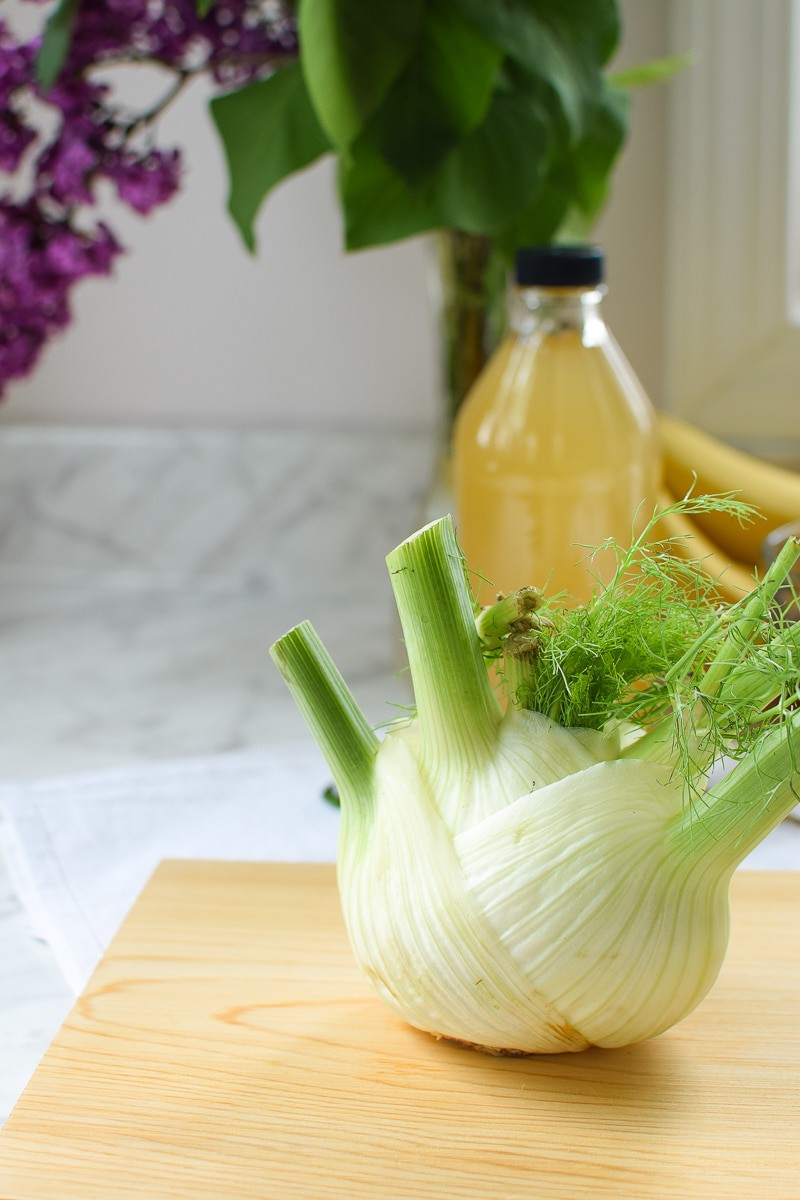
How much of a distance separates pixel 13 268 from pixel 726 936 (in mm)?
549

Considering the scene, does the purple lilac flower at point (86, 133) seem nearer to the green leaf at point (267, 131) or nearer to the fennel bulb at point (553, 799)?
the green leaf at point (267, 131)

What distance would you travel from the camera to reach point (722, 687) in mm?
377

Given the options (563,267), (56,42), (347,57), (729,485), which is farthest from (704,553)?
(56,42)

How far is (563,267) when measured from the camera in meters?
0.62

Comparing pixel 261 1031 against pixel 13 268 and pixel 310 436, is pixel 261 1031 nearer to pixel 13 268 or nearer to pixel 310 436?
pixel 13 268

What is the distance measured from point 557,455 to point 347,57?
8.6 inches

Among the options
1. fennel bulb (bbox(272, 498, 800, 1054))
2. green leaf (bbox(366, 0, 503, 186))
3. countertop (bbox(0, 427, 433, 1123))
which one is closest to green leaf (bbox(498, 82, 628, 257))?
green leaf (bbox(366, 0, 503, 186))

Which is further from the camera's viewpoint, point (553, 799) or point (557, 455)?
point (557, 455)

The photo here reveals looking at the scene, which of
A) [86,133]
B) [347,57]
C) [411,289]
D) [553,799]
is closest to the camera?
[553,799]

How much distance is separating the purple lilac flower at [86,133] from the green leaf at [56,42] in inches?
0.7

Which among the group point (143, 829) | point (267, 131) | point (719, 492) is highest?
point (267, 131)

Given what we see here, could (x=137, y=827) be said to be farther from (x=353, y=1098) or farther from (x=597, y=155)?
(x=597, y=155)

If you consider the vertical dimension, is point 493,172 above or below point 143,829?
above

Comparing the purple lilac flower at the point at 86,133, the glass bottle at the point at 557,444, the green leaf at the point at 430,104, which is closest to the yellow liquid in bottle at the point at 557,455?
the glass bottle at the point at 557,444
